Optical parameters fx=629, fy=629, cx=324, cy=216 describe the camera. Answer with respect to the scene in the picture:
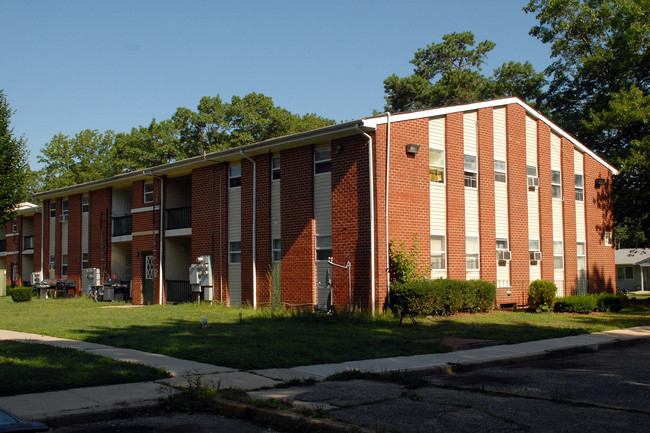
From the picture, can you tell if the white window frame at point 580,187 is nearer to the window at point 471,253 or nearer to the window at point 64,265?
the window at point 471,253

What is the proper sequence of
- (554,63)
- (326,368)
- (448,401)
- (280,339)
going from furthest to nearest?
(554,63)
(280,339)
(326,368)
(448,401)

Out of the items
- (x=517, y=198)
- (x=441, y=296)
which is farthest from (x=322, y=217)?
(x=517, y=198)

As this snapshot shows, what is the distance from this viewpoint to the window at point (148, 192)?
29.5 metres

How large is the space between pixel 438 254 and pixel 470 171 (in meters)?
3.45

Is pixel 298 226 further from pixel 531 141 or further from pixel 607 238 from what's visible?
pixel 607 238

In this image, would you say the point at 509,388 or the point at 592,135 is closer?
the point at 509,388

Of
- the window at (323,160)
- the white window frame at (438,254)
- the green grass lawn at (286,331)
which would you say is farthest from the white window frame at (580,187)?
the window at (323,160)

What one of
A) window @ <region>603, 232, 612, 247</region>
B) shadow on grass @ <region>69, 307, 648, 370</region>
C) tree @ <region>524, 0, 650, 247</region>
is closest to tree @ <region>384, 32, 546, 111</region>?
tree @ <region>524, 0, 650, 247</region>

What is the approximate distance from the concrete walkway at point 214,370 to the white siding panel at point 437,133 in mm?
8282

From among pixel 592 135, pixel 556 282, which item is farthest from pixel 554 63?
pixel 556 282

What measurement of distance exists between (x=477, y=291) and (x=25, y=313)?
15.2 meters

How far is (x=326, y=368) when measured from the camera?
33.6 ft

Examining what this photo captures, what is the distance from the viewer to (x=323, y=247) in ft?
68.2

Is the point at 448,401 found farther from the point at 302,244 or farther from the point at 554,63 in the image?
the point at 554,63
